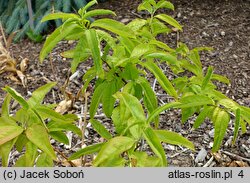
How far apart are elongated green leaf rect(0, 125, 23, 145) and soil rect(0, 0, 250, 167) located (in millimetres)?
1243

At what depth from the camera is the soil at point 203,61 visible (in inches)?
94.9

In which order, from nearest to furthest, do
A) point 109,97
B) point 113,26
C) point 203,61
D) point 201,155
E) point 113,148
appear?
point 113,148, point 113,26, point 109,97, point 201,155, point 203,61

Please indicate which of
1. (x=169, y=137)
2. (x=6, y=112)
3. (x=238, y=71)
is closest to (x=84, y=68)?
(x=238, y=71)

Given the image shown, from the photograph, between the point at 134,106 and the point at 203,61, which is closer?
the point at 134,106

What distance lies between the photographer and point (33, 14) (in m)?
3.65

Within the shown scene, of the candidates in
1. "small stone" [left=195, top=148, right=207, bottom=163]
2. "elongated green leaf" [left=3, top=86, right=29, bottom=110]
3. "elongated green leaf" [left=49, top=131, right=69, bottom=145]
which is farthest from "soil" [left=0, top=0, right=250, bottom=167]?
"elongated green leaf" [left=3, top=86, right=29, bottom=110]

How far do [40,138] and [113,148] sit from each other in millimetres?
211

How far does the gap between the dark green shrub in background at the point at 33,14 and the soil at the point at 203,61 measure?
10cm

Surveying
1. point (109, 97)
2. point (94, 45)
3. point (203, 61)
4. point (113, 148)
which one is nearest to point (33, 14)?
point (203, 61)

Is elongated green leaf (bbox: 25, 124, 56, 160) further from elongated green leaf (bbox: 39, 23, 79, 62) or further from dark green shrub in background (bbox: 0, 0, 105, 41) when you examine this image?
dark green shrub in background (bbox: 0, 0, 105, 41)

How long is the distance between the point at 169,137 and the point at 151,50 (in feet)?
0.91

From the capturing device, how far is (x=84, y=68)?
3.10 meters

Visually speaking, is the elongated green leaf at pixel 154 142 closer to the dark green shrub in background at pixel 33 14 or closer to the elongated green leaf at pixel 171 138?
the elongated green leaf at pixel 171 138

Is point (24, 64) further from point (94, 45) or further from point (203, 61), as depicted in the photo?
point (94, 45)
